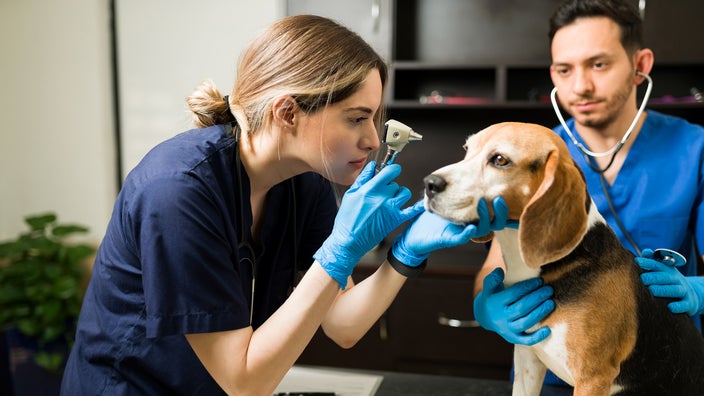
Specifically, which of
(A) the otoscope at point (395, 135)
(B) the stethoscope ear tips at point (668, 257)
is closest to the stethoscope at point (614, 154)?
(B) the stethoscope ear tips at point (668, 257)

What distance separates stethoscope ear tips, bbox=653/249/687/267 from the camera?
113 cm

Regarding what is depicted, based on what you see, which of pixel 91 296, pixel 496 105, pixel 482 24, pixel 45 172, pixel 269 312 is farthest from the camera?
pixel 45 172

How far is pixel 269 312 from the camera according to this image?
1.36 metres

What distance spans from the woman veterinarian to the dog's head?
0.06m

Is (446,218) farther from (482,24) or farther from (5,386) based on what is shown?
(5,386)

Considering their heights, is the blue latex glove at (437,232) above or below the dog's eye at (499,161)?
below

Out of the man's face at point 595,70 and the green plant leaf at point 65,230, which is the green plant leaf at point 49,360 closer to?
the green plant leaf at point 65,230

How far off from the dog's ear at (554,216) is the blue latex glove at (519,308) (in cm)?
6

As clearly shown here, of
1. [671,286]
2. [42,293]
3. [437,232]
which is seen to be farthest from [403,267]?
[42,293]

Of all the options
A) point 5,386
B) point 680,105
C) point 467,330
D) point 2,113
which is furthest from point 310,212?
point 2,113

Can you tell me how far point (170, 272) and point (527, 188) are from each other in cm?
61

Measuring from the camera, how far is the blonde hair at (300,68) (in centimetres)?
109

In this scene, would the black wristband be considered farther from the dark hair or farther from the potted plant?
the potted plant

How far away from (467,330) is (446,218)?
169 centimetres
